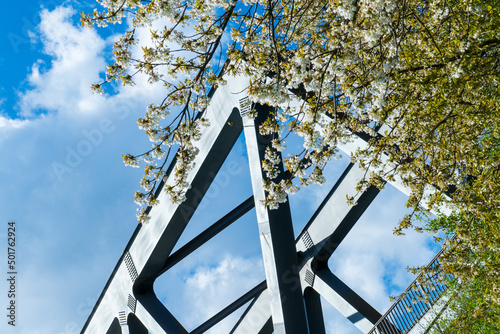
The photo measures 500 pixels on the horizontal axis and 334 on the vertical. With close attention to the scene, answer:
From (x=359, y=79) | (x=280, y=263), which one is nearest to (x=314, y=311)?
(x=280, y=263)

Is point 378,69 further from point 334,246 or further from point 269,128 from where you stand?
point 334,246

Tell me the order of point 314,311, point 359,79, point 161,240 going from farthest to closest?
1. point 314,311
2. point 161,240
3. point 359,79

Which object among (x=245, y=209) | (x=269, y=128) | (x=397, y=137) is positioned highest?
(x=245, y=209)

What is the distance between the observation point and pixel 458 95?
6.03 meters

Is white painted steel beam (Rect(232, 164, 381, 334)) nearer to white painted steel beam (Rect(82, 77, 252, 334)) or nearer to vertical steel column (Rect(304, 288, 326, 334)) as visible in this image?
vertical steel column (Rect(304, 288, 326, 334))

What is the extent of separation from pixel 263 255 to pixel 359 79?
5.57m

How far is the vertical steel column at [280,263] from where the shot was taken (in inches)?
394

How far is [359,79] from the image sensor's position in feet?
19.7

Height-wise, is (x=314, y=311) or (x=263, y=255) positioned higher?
(x=263, y=255)

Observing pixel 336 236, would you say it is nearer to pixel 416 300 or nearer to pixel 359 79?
pixel 416 300

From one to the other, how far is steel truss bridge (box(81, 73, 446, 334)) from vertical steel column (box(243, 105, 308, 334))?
23 millimetres

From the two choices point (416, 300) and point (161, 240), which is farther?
point (161, 240)

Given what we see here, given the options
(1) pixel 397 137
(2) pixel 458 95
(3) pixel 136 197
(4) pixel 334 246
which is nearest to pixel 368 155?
(1) pixel 397 137

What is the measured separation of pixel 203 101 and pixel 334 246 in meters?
8.49
